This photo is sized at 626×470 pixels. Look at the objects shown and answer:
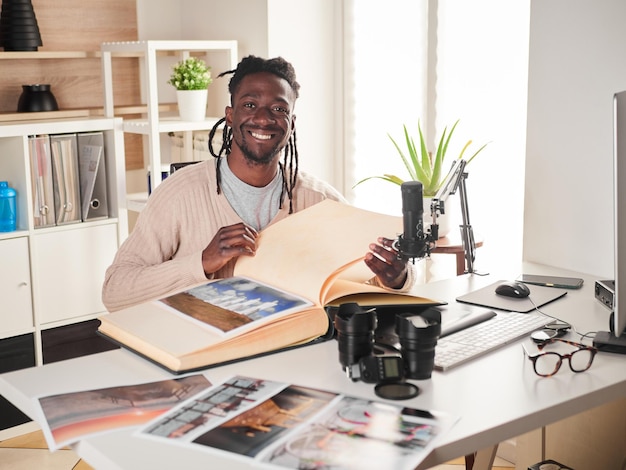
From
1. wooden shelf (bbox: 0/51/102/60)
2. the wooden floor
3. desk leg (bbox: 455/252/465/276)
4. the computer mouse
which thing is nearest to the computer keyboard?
the computer mouse

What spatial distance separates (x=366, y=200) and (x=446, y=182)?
4.65 ft

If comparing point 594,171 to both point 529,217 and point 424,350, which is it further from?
point 424,350

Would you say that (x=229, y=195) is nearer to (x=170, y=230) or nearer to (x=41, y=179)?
(x=170, y=230)

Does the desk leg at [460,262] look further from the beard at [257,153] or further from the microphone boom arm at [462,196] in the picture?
the beard at [257,153]

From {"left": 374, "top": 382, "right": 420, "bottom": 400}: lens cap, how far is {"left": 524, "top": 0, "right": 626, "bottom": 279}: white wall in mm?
1004

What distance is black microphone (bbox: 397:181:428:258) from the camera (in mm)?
1619

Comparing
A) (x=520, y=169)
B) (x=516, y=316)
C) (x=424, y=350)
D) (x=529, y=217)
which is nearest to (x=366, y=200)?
(x=520, y=169)

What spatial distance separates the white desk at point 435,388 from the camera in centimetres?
123

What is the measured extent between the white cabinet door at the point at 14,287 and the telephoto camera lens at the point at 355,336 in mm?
1845

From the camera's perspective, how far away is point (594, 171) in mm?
2221

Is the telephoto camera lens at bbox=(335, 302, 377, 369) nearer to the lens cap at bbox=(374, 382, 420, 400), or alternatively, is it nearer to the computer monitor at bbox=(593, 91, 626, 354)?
the lens cap at bbox=(374, 382, 420, 400)

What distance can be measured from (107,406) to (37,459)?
5.61 ft

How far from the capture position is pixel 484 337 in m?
1.69

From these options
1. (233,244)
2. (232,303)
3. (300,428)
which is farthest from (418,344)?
(233,244)
